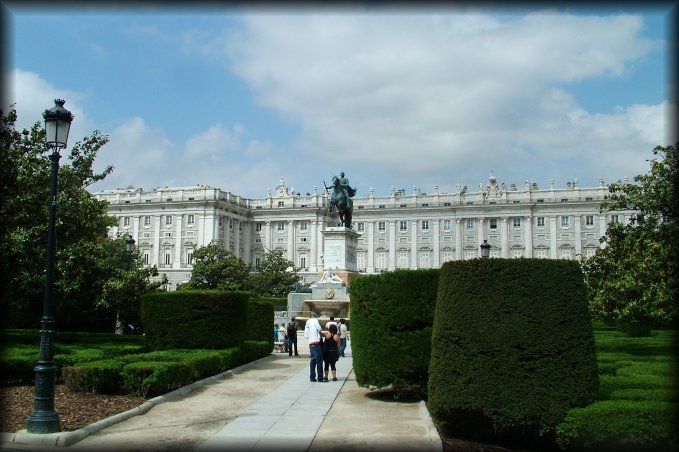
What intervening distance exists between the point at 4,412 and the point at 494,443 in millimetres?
8589

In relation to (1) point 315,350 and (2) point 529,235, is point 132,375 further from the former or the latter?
(2) point 529,235

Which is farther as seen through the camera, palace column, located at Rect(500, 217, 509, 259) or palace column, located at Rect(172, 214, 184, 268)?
palace column, located at Rect(172, 214, 184, 268)

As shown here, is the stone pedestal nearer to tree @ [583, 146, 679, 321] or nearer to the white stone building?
tree @ [583, 146, 679, 321]

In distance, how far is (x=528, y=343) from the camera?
400 inches

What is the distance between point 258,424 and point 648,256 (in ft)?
51.5

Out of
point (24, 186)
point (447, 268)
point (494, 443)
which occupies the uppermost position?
point (24, 186)

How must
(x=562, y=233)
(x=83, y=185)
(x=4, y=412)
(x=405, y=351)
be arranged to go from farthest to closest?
(x=562, y=233) → (x=83, y=185) → (x=405, y=351) → (x=4, y=412)

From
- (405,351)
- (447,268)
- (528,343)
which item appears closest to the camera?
(528,343)

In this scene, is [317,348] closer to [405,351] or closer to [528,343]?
[405,351]

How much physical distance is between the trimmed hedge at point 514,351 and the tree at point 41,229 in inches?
592

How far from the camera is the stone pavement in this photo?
395 inches

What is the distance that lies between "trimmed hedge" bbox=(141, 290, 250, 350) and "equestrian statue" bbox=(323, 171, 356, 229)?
17.9 m

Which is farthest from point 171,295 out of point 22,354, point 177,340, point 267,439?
point 267,439

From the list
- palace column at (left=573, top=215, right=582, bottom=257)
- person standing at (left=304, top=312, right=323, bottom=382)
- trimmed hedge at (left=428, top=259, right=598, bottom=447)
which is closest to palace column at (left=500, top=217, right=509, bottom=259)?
palace column at (left=573, top=215, right=582, bottom=257)
